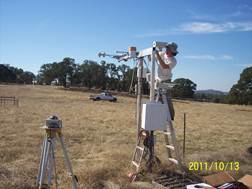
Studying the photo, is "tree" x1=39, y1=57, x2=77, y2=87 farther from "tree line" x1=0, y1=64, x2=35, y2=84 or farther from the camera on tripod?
the camera on tripod

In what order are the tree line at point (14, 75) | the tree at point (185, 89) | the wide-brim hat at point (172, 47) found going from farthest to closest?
the tree line at point (14, 75) < the tree at point (185, 89) < the wide-brim hat at point (172, 47)

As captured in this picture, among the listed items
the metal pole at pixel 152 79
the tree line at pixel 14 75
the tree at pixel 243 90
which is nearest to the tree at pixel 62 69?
the tree line at pixel 14 75

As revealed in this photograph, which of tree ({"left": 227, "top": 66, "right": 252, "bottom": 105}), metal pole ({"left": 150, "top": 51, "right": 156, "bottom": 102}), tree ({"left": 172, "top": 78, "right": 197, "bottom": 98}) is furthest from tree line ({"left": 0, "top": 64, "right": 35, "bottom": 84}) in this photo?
metal pole ({"left": 150, "top": 51, "right": 156, "bottom": 102})

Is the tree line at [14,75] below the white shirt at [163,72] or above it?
above

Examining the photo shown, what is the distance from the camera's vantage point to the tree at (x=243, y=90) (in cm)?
6350

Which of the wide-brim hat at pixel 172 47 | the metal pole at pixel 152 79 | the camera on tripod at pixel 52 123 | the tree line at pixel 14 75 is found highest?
the tree line at pixel 14 75

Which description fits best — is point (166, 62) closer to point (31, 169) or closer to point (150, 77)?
point (150, 77)

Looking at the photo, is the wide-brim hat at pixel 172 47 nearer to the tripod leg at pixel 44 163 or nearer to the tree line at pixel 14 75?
the tripod leg at pixel 44 163

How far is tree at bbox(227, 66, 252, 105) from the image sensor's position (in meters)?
63.5

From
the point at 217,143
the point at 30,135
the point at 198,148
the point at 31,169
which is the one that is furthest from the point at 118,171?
the point at 217,143

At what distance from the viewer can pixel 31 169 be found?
6367 mm

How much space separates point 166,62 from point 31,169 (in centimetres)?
322

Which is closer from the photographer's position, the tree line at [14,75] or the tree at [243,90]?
the tree at [243,90]

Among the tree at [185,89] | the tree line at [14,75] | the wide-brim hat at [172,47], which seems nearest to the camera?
the wide-brim hat at [172,47]
